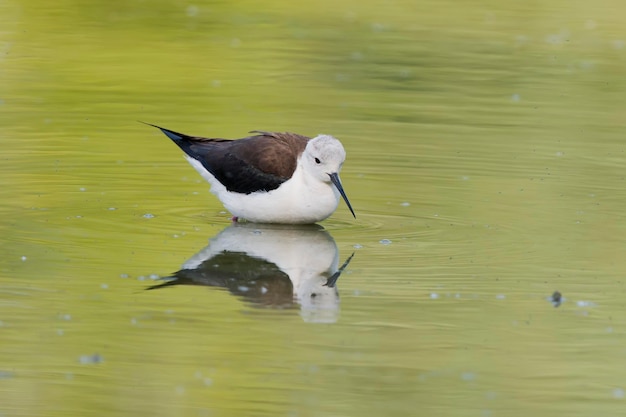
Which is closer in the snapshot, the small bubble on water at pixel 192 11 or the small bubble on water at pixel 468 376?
the small bubble on water at pixel 468 376

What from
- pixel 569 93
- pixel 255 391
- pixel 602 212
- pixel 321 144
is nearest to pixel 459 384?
pixel 255 391

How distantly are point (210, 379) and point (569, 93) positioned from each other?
384 inches

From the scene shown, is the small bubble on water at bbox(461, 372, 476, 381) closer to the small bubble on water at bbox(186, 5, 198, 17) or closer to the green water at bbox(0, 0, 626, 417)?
the green water at bbox(0, 0, 626, 417)

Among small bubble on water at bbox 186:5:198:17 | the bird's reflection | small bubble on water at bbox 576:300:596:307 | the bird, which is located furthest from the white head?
small bubble on water at bbox 186:5:198:17

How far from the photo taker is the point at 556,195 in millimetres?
10594

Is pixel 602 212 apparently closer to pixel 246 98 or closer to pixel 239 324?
pixel 239 324

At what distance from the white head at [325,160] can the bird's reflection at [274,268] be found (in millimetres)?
383

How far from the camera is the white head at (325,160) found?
923cm

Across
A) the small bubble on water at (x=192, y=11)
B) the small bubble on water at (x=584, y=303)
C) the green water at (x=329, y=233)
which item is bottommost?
the small bubble on water at (x=192, y=11)

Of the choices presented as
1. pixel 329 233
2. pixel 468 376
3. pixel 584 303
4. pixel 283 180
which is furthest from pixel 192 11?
pixel 468 376

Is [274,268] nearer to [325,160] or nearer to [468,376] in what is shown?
[325,160]

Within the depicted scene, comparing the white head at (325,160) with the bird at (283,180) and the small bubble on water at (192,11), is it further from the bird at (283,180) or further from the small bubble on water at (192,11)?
the small bubble on water at (192,11)

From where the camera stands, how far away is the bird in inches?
365

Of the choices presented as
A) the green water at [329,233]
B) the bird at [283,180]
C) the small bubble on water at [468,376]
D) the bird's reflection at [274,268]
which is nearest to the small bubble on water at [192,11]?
the green water at [329,233]
